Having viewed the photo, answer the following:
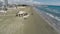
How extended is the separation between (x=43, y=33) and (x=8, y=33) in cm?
235

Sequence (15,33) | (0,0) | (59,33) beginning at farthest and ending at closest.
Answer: (0,0) → (59,33) → (15,33)

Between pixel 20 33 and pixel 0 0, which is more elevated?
pixel 20 33

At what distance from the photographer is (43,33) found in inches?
438

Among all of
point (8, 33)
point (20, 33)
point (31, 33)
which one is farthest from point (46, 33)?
point (8, 33)

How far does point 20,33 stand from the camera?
35.6ft

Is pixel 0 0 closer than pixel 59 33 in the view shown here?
No

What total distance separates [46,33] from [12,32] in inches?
90.8

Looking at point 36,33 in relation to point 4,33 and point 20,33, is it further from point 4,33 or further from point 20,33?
point 4,33

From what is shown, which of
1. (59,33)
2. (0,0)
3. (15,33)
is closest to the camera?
(15,33)

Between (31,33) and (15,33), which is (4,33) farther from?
(31,33)

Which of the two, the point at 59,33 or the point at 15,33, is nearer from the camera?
the point at 15,33

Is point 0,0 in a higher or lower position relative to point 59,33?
lower

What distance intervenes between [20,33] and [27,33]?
0.47 m

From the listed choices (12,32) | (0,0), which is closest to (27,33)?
(12,32)
